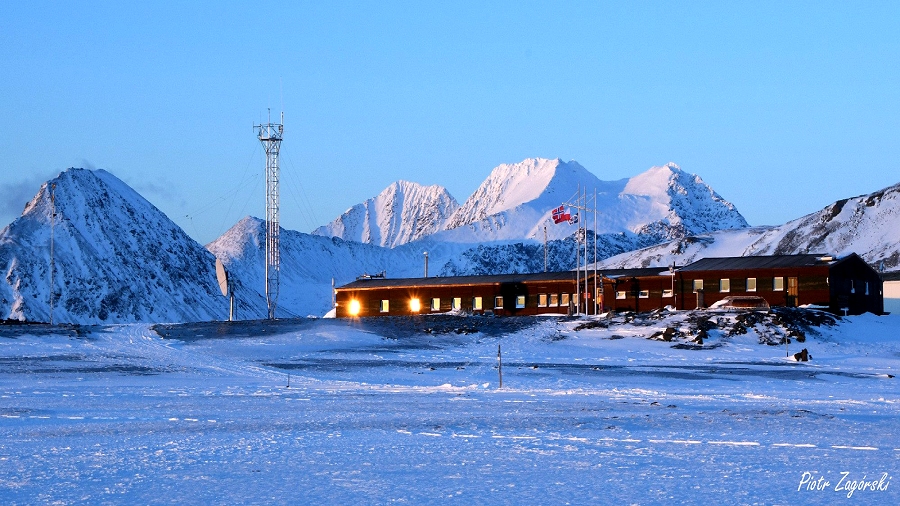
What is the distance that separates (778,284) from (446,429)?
190 ft

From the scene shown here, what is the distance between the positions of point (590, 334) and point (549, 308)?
1074 inches

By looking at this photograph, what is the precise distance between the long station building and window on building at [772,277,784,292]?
0.07 meters

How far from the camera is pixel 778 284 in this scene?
73500mm

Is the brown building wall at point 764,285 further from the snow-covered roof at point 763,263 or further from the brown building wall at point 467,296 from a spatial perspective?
the brown building wall at point 467,296

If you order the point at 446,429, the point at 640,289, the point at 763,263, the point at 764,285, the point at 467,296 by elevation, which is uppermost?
the point at 763,263

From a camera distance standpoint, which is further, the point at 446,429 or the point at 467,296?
the point at 467,296

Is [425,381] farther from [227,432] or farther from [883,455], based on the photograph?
[883,455]

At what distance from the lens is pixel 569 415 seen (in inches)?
918
